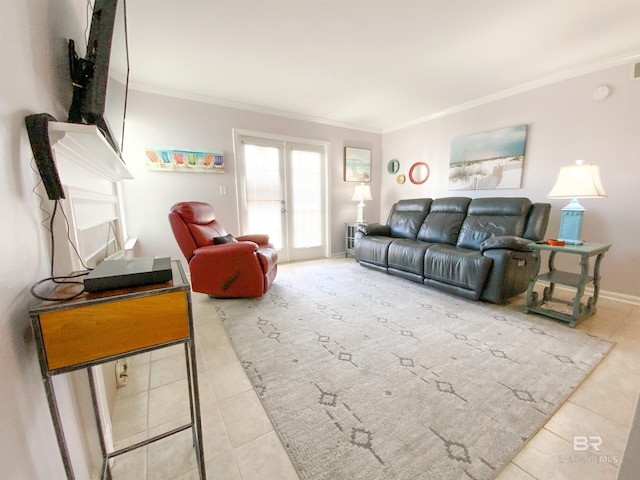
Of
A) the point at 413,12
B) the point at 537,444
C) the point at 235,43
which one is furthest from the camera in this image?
the point at 235,43

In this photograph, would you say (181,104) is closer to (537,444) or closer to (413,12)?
(413,12)

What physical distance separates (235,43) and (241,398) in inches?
102

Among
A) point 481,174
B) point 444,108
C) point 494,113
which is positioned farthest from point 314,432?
point 444,108

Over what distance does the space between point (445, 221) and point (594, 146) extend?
4.85ft

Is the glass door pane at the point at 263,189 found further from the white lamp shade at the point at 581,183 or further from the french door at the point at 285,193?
the white lamp shade at the point at 581,183

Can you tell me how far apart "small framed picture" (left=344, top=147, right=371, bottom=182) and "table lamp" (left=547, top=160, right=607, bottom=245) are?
2795 mm

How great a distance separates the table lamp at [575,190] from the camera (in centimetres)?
196

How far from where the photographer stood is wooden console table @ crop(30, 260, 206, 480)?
23.9 inches

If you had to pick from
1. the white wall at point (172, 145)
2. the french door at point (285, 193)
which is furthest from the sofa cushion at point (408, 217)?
the white wall at point (172, 145)

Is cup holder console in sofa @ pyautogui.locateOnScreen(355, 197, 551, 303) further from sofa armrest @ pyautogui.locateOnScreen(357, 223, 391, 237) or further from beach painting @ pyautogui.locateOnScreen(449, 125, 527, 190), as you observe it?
beach painting @ pyautogui.locateOnScreen(449, 125, 527, 190)

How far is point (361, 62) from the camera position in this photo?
2.41 metres

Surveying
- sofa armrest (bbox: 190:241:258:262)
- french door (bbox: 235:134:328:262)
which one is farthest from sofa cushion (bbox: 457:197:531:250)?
sofa armrest (bbox: 190:241:258:262)

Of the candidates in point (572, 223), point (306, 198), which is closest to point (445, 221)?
point (572, 223)

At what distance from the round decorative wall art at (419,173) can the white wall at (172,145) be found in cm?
199
